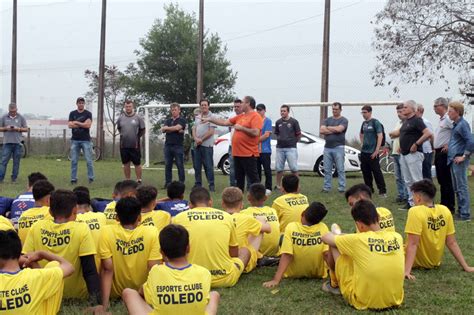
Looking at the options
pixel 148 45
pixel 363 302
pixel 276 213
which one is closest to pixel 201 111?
pixel 276 213

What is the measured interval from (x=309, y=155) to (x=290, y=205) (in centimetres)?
1021

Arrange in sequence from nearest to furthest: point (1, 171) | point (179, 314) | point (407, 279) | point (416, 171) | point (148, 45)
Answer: point (179, 314)
point (407, 279)
point (416, 171)
point (1, 171)
point (148, 45)

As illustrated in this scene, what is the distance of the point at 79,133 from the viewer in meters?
12.0

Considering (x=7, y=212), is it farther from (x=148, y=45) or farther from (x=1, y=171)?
(x=148, y=45)

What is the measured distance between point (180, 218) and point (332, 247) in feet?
4.43

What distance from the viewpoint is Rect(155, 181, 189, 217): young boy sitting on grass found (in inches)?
219

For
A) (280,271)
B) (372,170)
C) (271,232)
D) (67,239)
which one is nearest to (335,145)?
(372,170)

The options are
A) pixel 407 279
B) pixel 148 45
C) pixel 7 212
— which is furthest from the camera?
pixel 148 45

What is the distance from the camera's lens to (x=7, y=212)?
5.55m

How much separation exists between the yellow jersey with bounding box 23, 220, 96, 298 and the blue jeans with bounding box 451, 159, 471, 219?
19.8 ft

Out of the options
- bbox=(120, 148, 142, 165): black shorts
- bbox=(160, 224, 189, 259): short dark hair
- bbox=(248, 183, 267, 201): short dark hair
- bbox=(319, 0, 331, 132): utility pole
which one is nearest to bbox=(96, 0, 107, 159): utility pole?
bbox=(319, 0, 331, 132): utility pole

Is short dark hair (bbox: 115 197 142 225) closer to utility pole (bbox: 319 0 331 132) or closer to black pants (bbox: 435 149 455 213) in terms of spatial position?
black pants (bbox: 435 149 455 213)

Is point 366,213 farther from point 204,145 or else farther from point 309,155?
point 309,155

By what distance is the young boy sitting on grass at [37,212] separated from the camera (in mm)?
4621
